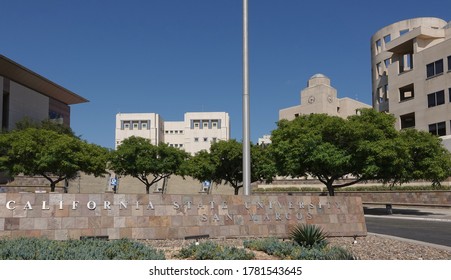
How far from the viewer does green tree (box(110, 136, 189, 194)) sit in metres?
42.8

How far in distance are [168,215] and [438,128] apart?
36728mm

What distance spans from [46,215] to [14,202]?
867 millimetres

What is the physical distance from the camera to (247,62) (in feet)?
53.4

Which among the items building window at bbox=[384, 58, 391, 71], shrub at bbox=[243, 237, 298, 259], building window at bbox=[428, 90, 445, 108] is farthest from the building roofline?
shrub at bbox=[243, 237, 298, 259]

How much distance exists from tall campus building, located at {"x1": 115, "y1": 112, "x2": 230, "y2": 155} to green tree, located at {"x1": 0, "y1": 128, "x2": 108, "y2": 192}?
72.0 metres

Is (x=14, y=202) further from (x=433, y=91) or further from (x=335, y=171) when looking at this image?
(x=433, y=91)

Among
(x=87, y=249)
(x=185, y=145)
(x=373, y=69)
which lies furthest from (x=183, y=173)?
(x=185, y=145)

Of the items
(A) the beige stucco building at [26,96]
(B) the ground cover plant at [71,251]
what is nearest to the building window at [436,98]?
(B) the ground cover plant at [71,251]

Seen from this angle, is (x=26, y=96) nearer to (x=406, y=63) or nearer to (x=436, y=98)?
(x=406, y=63)

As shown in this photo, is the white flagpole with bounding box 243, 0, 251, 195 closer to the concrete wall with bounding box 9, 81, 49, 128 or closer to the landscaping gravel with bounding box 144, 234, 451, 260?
the landscaping gravel with bounding box 144, 234, 451, 260

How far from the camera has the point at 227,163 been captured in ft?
137

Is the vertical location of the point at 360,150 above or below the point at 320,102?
below

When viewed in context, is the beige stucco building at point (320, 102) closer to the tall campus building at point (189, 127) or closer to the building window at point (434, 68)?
the building window at point (434, 68)

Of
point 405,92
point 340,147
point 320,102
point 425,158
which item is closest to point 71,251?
point 340,147
